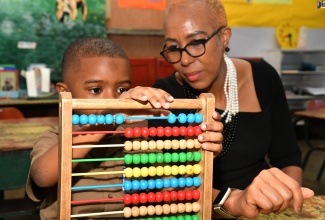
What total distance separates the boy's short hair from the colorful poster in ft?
16.4

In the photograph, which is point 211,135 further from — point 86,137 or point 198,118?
point 86,137

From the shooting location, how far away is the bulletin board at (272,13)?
755 cm

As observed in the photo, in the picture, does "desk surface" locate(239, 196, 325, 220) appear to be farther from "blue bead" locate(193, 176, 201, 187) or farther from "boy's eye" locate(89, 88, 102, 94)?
"boy's eye" locate(89, 88, 102, 94)

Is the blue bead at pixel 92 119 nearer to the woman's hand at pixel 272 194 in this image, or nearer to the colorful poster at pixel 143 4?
the woman's hand at pixel 272 194

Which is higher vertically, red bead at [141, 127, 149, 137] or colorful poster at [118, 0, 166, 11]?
colorful poster at [118, 0, 166, 11]

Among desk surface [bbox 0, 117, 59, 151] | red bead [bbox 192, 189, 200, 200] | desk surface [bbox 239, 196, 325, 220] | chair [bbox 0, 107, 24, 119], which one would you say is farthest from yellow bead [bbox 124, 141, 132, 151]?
chair [bbox 0, 107, 24, 119]

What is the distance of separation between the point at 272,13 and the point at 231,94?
6.33 meters

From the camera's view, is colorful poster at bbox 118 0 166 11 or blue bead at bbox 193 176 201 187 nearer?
blue bead at bbox 193 176 201 187

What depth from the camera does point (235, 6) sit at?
749cm

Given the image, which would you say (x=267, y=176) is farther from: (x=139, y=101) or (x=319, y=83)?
(x=319, y=83)

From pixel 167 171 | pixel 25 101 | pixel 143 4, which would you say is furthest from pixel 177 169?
pixel 143 4

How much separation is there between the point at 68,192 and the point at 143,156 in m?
0.28

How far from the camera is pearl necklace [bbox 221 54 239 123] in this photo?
202cm

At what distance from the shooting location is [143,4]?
22.1ft
